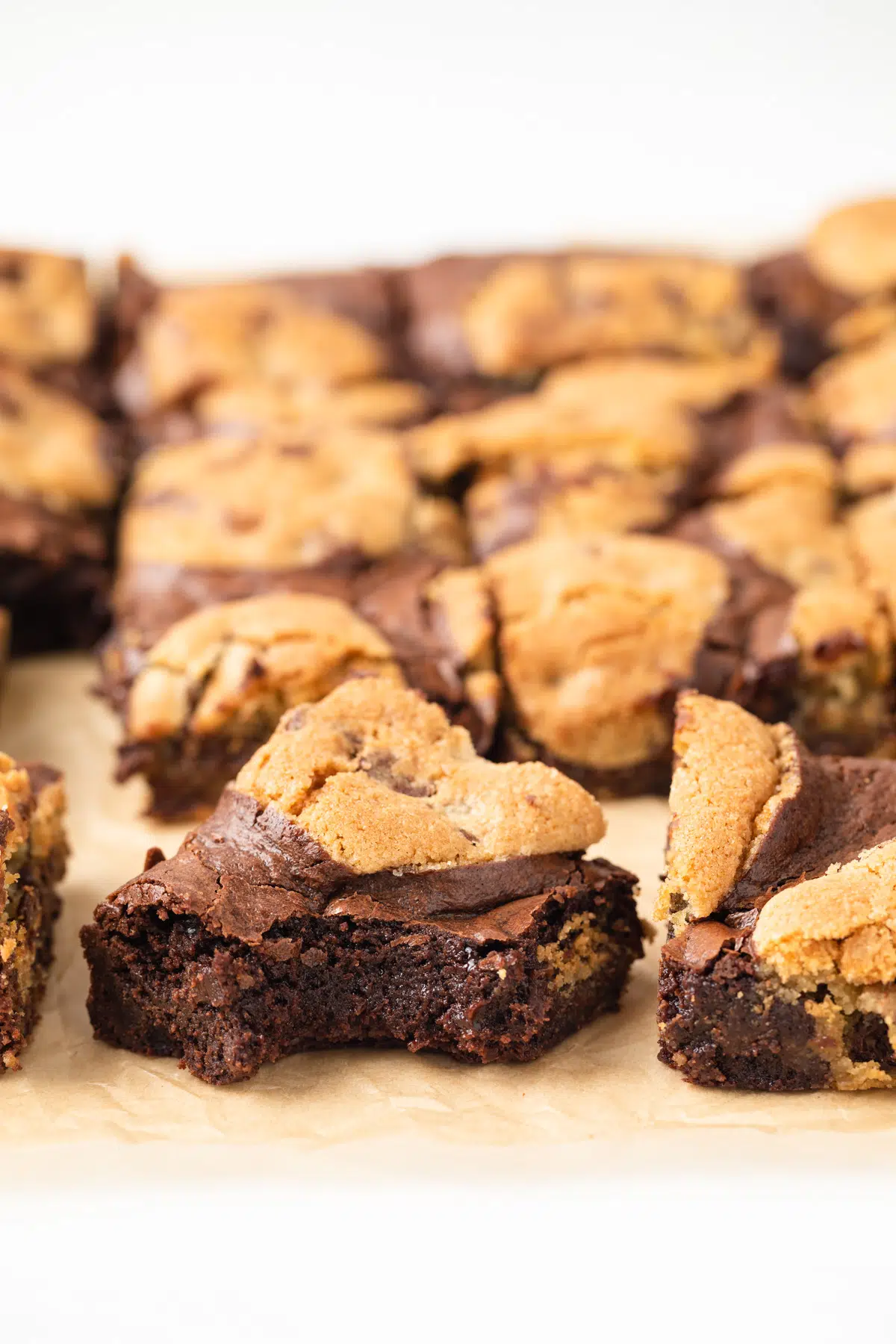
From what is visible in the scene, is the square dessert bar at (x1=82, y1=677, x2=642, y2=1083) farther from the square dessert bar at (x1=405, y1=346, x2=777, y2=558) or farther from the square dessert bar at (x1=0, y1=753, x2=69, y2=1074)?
the square dessert bar at (x1=405, y1=346, x2=777, y2=558)

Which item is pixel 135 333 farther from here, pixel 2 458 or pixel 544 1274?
pixel 544 1274

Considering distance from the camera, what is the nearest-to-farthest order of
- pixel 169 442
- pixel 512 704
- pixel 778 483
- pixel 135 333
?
pixel 512 704 < pixel 778 483 < pixel 169 442 < pixel 135 333

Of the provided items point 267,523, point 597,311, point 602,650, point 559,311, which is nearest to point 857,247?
point 597,311

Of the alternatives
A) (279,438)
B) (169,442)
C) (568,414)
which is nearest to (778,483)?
(568,414)

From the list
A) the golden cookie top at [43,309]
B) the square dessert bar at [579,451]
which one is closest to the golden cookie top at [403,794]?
the square dessert bar at [579,451]

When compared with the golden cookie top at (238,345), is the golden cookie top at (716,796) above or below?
below

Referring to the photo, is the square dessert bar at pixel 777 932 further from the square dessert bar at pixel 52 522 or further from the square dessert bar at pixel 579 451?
the square dessert bar at pixel 52 522
